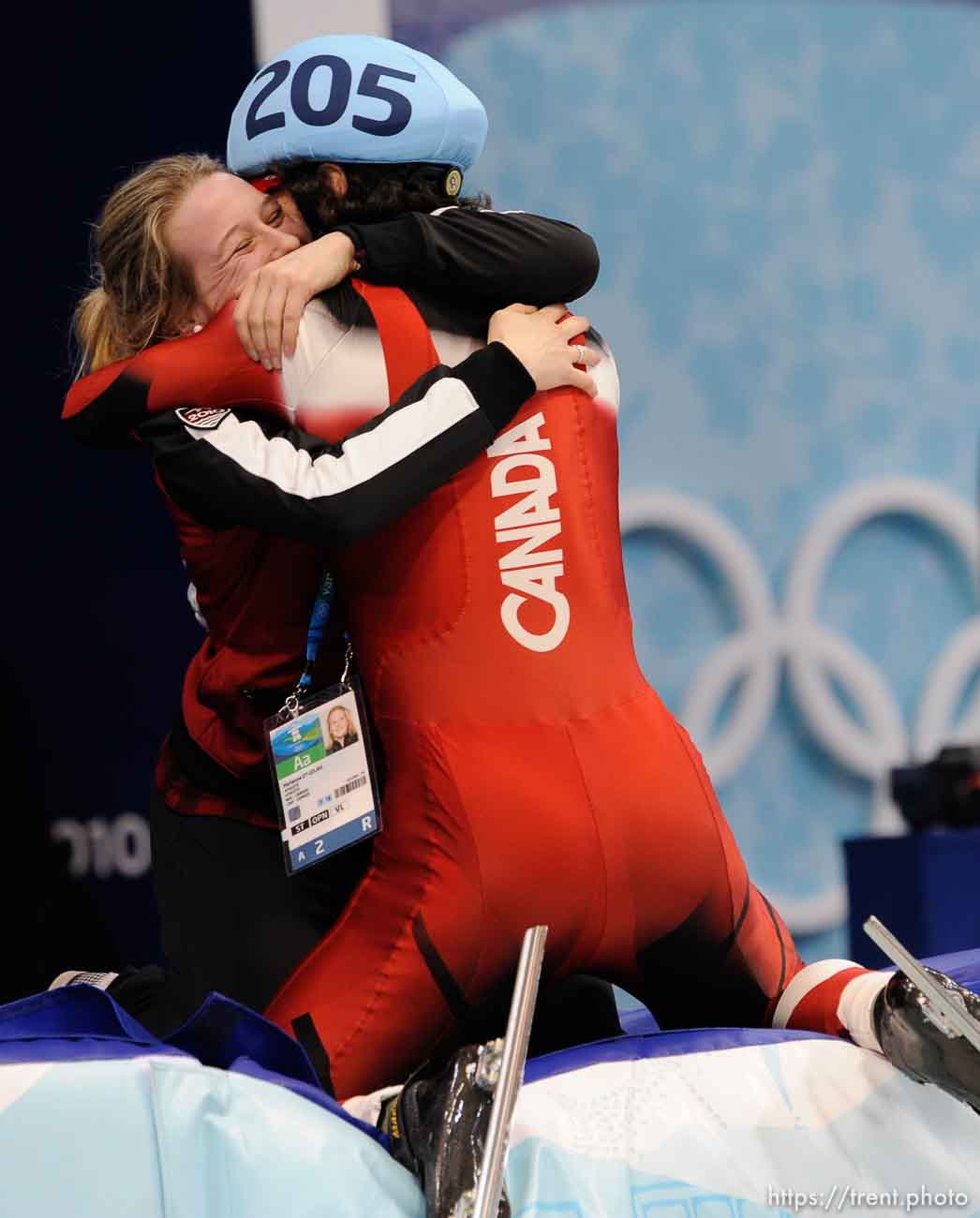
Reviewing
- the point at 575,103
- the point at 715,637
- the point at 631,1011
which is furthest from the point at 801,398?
the point at 631,1011

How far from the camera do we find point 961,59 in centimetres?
466

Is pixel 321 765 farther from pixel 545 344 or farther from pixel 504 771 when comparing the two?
pixel 545 344

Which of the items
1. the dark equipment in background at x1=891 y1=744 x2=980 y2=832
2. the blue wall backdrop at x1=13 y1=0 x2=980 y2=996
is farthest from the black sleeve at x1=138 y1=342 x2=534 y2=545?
the blue wall backdrop at x1=13 y1=0 x2=980 y2=996

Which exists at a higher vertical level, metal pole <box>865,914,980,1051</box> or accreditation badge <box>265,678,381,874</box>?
accreditation badge <box>265,678,381,874</box>

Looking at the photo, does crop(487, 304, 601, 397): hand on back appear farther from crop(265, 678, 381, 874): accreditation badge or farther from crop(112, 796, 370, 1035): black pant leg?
crop(112, 796, 370, 1035): black pant leg

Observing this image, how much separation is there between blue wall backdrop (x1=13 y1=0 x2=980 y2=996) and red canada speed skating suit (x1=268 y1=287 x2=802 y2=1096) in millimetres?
2443

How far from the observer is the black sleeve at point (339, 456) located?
1701 mm

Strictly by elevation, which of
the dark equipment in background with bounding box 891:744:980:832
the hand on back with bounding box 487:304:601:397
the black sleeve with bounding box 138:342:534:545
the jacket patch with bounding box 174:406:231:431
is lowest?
the dark equipment in background with bounding box 891:744:980:832

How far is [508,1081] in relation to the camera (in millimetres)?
1466

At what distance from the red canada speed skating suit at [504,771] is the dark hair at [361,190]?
0.17 meters

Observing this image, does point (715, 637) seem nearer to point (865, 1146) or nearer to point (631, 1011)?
point (631, 1011)

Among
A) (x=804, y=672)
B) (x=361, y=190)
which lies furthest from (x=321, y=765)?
(x=804, y=672)

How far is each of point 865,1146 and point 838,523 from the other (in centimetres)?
296

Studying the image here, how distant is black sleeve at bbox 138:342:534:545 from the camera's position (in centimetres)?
170
